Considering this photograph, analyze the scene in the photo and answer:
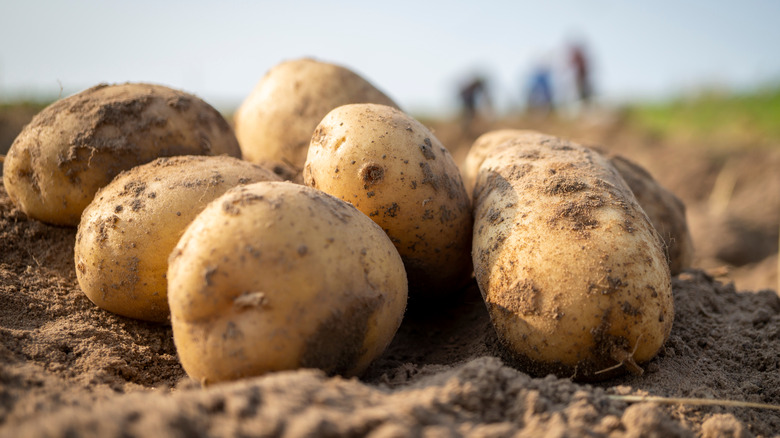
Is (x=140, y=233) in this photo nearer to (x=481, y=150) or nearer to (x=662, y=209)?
(x=481, y=150)

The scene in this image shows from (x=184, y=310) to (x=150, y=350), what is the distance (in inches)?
24.2

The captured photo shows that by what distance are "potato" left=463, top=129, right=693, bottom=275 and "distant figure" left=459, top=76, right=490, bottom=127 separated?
8146 mm

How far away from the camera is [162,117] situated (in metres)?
2.48

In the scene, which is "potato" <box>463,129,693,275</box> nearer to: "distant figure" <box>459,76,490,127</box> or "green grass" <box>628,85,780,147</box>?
"green grass" <box>628,85,780,147</box>

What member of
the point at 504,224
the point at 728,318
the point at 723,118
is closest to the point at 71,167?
the point at 504,224

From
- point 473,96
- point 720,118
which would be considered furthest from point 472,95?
point 720,118

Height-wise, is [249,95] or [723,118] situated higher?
[249,95]

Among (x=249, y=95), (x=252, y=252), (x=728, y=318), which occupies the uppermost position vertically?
(x=249, y=95)

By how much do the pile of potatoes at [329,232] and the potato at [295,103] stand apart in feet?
0.05

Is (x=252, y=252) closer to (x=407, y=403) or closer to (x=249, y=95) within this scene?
(x=407, y=403)

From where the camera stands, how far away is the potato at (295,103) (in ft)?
9.30

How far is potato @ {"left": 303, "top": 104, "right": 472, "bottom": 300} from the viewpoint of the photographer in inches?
83.4

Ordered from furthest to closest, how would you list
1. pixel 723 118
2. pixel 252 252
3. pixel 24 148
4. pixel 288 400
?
pixel 723 118
pixel 24 148
pixel 252 252
pixel 288 400

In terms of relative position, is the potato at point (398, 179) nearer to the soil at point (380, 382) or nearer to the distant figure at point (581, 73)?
the soil at point (380, 382)
